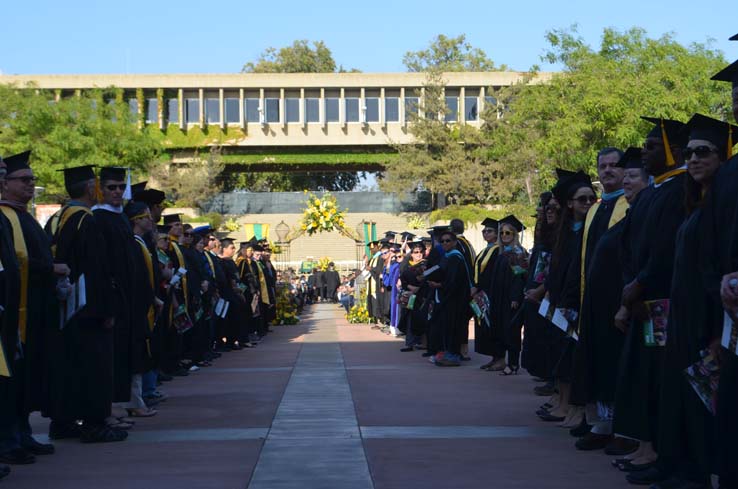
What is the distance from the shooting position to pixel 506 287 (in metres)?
15.3

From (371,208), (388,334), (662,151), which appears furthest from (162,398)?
(371,208)

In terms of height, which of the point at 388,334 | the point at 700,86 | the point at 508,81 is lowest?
the point at 388,334

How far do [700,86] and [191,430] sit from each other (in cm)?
3297

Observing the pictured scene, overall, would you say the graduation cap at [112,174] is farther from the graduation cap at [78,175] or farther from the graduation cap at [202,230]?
the graduation cap at [202,230]

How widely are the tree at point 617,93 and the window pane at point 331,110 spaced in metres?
39.7

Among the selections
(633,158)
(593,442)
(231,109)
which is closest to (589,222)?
(633,158)

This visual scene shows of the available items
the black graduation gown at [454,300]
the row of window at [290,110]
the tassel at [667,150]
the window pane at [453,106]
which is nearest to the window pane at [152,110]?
the row of window at [290,110]

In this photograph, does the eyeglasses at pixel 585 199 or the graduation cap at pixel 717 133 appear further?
the eyeglasses at pixel 585 199

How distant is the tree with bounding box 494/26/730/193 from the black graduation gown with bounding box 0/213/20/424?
32.3 meters

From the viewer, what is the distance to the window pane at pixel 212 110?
3189 inches

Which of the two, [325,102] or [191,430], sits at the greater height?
[325,102]

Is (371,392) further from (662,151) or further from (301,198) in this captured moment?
(301,198)

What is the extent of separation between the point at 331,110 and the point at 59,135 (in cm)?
3025

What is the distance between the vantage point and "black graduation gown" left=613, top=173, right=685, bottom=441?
7.30m
